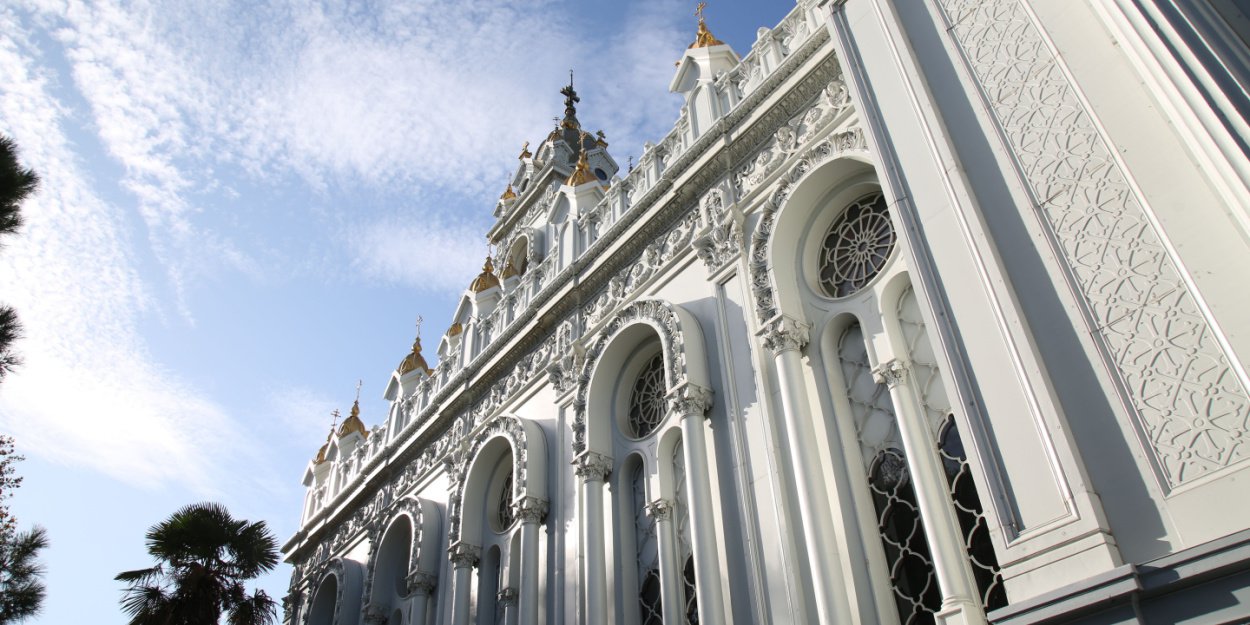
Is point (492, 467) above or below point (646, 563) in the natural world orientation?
above

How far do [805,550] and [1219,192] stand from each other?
4.65 meters

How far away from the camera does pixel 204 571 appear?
1375 centimetres

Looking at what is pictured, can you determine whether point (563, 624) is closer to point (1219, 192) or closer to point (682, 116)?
point (682, 116)

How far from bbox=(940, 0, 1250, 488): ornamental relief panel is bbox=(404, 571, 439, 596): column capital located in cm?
1179

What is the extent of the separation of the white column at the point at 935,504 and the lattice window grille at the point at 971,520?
0.05 meters

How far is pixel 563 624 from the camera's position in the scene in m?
11.3

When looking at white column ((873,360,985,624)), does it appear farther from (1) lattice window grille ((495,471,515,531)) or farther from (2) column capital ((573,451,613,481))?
(1) lattice window grille ((495,471,515,531))

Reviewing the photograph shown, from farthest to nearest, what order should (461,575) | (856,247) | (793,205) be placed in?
(461,575)
(793,205)
(856,247)

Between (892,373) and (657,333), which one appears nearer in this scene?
(892,373)

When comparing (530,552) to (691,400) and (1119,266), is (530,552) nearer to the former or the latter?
(691,400)

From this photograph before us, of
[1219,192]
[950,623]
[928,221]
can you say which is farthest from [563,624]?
[1219,192]

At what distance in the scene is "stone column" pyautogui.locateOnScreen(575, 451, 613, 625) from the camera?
1073 cm

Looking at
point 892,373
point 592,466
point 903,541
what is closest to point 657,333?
point 592,466

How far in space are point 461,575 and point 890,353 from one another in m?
8.30
